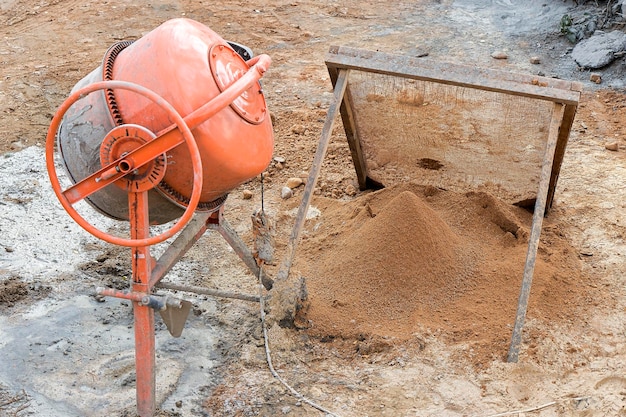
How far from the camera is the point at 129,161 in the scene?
311cm

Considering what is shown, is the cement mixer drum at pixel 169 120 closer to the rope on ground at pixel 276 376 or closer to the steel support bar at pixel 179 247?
the steel support bar at pixel 179 247

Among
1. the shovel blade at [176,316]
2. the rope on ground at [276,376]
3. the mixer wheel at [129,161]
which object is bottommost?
the rope on ground at [276,376]

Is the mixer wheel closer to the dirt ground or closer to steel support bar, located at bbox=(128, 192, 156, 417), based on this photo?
steel support bar, located at bbox=(128, 192, 156, 417)

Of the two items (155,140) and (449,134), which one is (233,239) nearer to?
(155,140)

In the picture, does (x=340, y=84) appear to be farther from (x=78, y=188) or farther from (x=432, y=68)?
(x=78, y=188)

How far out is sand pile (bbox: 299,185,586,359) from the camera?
4133 millimetres

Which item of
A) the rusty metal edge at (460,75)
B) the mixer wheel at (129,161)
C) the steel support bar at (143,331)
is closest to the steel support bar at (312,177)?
the rusty metal edge at (460,75)

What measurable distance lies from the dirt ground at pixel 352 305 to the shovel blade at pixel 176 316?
0.30 metres

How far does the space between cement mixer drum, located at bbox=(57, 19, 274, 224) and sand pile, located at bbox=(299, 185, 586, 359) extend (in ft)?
3.65

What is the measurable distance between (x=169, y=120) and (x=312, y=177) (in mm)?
1230

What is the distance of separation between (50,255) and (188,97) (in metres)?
2.12

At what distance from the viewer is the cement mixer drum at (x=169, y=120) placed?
3221mm

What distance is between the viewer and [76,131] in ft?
11.2

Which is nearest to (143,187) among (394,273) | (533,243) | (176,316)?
(176,316)
